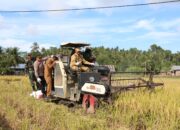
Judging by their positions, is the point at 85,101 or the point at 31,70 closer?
the point at 85,101

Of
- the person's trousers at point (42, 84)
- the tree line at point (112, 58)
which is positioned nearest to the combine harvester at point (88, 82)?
the person's trousers at point (42, 84)

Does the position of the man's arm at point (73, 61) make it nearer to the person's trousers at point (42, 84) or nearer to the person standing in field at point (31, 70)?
the person's trousers at point (42, 84)

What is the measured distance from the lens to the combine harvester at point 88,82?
12.5 metres

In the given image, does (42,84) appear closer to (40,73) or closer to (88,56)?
(40,73)

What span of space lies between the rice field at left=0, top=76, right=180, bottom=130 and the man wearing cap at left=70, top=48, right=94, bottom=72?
5.12ft

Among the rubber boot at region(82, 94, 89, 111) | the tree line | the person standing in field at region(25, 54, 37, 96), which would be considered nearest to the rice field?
the rubber boot at region(82, 94, 89, 111)

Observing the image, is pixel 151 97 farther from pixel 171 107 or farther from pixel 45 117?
pixel 45 117

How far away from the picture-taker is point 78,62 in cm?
1391

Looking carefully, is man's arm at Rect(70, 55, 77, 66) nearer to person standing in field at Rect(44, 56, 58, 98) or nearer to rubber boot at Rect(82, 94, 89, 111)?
rubber boot at Rect(82, 94, 89, 111)

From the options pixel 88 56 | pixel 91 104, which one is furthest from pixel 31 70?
pixel 91 104

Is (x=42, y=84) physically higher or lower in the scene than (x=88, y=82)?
lower

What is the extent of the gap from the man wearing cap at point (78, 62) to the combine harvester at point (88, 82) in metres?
0.19

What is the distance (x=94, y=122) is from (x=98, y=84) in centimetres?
235

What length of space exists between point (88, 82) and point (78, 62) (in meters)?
1.11
